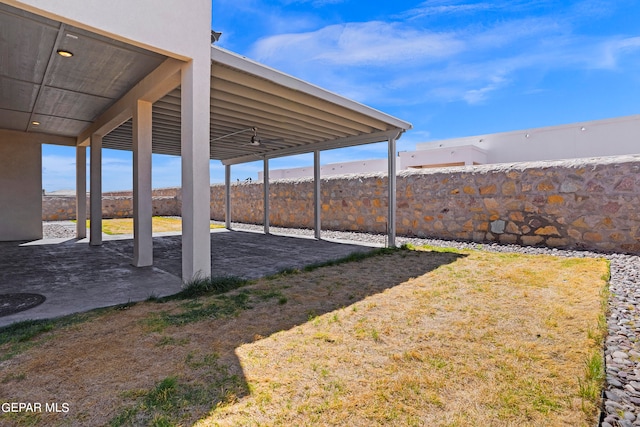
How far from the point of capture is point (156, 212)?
19.1m

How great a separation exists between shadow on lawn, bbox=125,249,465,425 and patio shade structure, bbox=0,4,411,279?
→ 1054 mm

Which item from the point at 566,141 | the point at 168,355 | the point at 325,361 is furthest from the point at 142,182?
the point at 566,141

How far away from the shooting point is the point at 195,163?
13.2 feet

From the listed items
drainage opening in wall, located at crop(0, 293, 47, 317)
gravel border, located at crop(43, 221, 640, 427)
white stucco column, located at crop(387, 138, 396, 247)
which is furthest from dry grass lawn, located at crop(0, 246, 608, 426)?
white stucco column, located at crop(387, 138, 396, 247)

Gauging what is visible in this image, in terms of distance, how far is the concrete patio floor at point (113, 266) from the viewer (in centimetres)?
388

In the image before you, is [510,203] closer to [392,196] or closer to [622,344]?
[392,196]

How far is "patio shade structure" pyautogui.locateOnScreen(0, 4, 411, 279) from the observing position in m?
3.98

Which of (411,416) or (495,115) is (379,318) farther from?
(495,115)

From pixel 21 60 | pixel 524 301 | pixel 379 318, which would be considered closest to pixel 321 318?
pixel 379 318

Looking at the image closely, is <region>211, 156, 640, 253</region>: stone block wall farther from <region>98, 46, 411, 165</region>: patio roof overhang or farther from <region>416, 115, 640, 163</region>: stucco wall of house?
<region>416, 115, 640, 163</region>: stucco wall of house

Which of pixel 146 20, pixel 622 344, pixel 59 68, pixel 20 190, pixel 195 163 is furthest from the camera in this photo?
pixel 20 190

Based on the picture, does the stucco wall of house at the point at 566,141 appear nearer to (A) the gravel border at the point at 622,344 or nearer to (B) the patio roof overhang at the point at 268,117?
(A) the gravel border at the point at 622,344

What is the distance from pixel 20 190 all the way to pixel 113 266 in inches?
227

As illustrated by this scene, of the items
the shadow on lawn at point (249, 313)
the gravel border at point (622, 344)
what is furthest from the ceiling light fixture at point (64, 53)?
the gravel border at point (622, 344)
